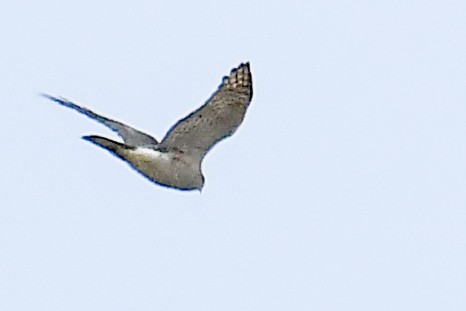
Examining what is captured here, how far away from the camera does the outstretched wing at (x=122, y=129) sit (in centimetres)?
1382

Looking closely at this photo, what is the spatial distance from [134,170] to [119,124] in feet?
3.55

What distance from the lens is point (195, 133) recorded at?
1380 cm

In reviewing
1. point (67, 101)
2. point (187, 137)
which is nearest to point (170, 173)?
point (187, 137)

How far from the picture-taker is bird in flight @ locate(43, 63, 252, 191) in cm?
1377

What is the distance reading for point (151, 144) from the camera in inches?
557

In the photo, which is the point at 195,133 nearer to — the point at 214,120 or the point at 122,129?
the point at 214,120

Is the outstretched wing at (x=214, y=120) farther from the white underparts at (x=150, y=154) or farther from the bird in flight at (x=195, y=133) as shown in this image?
the white underparts at (x=150, y=154)

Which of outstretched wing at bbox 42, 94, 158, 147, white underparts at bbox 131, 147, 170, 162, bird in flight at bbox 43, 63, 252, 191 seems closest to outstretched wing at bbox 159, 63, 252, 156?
bird in flight at bbox 43, 63, 252, 191

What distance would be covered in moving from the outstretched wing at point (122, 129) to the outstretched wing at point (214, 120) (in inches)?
13.6

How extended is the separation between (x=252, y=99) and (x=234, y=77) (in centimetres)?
29

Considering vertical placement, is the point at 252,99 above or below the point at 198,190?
above

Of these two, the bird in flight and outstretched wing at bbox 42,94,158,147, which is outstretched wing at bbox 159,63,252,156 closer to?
the bird in flight

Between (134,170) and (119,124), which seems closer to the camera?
(134,170)

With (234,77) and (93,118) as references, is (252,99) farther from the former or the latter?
(93,118)
